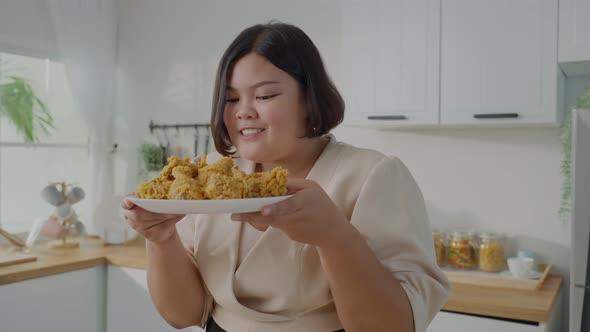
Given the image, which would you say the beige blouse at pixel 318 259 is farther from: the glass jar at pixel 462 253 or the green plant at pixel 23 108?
the green plant at pixel 23 108

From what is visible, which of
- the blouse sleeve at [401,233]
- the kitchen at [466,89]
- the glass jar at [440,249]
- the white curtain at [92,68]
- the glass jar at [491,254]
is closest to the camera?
the blouse sleeve at [401,233]

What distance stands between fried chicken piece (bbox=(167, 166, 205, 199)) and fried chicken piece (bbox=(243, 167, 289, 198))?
7 centimetres

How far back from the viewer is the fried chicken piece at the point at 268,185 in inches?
30.5

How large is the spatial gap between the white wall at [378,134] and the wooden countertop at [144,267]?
1.09ft

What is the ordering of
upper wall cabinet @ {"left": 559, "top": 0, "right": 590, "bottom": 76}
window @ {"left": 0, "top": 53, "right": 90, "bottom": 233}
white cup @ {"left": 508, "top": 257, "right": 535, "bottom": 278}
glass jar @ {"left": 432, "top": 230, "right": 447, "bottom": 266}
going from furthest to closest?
window @ {"left": 0, "top": 53, "right": 90, "bottom": 233} < glass jar @ {"left": 432, "top": 230, "right": 447, "bottom": 266} < white cup @ {"left": 508, "top": 257, "right": 535, "bottom": 278} < upper wall cabinet @ {"left": 559, "top": 0, "right": 590, "bottom": 76}

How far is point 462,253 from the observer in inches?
91.7

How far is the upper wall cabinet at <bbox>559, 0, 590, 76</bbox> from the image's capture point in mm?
1945

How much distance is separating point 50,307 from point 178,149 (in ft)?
3.88

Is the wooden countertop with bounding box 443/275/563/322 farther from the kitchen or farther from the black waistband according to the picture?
the black waistband

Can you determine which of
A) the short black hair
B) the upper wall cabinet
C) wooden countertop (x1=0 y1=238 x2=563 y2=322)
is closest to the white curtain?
wooden countertop (x1=0 y1=238 x2=563 y2=322)

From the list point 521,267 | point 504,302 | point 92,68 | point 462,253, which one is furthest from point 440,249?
point 92,68

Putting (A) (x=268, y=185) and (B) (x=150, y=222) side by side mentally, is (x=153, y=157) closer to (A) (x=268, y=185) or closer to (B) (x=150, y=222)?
(B) (x=150, y=222)

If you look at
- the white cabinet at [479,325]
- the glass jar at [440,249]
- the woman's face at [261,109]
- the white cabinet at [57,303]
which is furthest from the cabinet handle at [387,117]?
the white cabinet at [57,303]

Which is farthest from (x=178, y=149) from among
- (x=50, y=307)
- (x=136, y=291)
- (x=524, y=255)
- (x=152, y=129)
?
(x=524, y=255)
